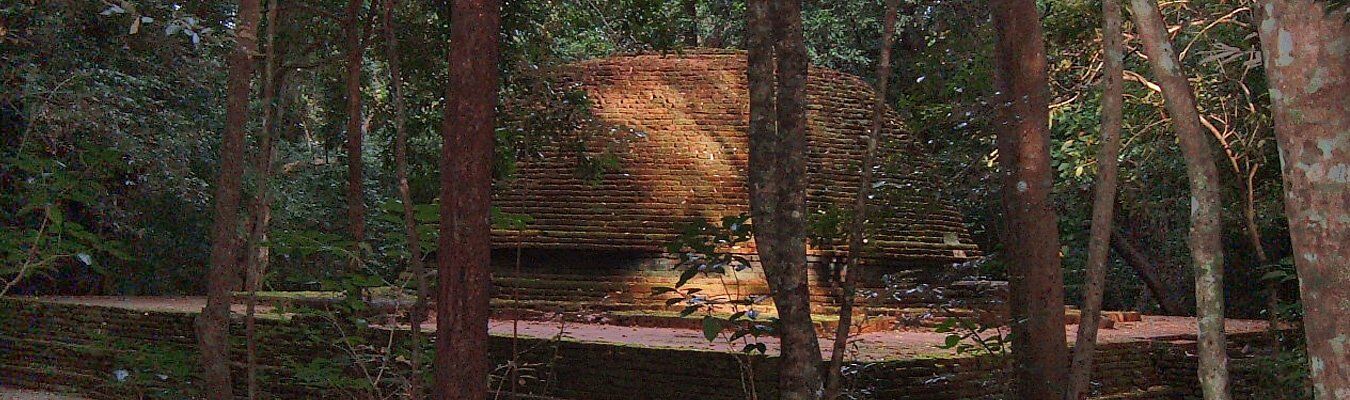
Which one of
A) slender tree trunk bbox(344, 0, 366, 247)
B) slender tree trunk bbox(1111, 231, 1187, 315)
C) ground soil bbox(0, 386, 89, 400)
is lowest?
ground soil bbox(0, 386, 89, 400)

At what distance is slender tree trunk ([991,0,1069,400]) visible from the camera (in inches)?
282

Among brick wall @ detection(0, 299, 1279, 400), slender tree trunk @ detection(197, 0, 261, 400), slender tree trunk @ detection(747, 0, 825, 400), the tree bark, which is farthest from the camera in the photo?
brick wall @ detection(0, 299, 1279, 400)

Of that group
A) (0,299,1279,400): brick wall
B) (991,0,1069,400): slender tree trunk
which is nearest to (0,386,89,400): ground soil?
(0,299,1279,400): brick wall

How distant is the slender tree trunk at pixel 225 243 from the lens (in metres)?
7.39

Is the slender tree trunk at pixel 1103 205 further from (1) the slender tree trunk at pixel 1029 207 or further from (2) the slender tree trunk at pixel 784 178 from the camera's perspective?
(2) the slender tree trunk at pixel 784 178

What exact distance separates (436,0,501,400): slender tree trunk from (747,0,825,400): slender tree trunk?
1.37 meters

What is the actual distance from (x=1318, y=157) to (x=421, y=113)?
720 centimetres

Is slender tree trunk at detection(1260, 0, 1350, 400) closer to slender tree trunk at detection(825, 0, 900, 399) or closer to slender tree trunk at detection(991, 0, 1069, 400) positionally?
slender tree trunk at detection(825, 0, 900, 399)

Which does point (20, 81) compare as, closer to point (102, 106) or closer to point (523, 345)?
point (102, 106)

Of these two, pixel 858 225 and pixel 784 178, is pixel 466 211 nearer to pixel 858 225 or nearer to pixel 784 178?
pixel 784 178

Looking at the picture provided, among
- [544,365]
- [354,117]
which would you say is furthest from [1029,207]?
[354,117]

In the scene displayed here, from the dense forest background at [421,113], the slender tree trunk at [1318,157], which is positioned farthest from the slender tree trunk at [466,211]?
the slender tree trunk at [1318,157]

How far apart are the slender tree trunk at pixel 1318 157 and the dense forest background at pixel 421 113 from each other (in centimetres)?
413

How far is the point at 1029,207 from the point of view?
7.20 metres
